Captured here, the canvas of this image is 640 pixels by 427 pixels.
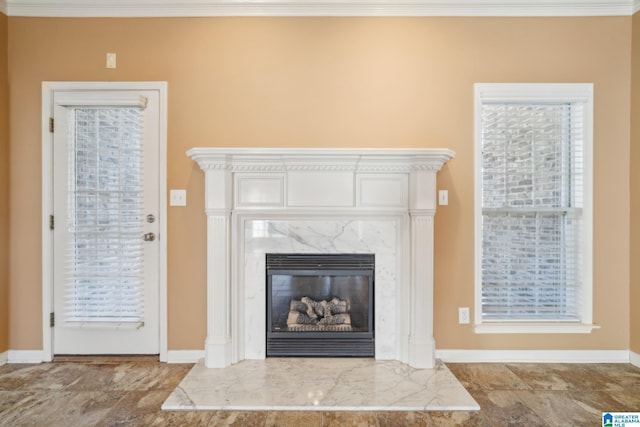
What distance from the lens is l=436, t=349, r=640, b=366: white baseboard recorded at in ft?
9.15

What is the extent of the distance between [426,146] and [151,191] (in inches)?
80.3

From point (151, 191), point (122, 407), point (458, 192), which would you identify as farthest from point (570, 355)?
point (151, 191)

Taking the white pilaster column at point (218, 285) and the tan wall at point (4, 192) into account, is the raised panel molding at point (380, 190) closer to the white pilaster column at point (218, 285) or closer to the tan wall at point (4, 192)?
the white pilaster column at point (218, 285)

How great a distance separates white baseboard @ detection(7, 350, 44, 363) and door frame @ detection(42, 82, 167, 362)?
4 cm

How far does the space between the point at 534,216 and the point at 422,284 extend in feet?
3.47

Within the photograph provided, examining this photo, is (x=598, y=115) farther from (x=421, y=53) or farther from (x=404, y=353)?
(x=404, y=353)

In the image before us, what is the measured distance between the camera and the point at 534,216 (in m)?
2.87

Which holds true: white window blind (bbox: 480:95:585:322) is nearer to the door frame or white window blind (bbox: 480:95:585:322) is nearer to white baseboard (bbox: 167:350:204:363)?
white baseboard (bbox: 167:350:204:363)

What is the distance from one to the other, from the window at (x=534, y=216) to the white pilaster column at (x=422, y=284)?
446mm

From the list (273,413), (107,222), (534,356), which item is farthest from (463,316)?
(107,222)

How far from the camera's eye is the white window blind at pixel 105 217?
2779mm

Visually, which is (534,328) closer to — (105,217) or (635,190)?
(635,190)

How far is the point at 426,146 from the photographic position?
9.14ft

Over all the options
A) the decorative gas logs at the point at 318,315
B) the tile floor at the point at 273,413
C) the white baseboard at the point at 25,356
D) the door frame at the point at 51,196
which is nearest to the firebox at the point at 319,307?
the decorative gas logs at the point at 318,315
